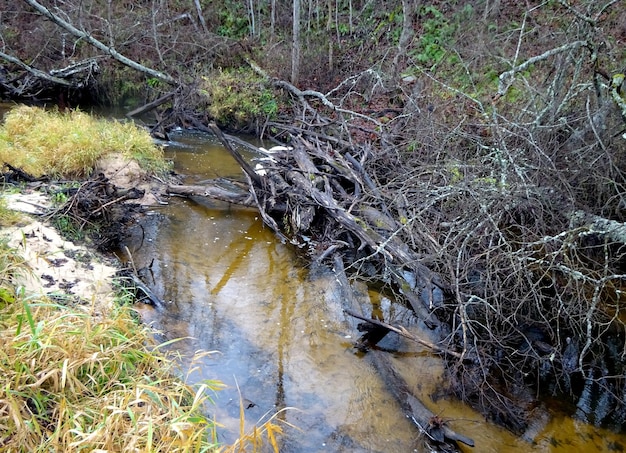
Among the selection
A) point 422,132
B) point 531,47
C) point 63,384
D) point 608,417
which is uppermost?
point 531,47

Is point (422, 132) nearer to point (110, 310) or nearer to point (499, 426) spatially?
point (499, 426)

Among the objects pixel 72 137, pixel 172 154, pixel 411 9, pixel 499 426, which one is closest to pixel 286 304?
pixel 499 426

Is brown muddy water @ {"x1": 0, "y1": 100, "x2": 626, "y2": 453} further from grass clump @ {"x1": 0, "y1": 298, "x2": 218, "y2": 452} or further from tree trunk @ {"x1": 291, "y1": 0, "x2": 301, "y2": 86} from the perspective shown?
tree trunk @ {"x1": 291, "y1": 0, "x2": 301, "y2": 86}

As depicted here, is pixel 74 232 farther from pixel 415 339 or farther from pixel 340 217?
pixel 415 339

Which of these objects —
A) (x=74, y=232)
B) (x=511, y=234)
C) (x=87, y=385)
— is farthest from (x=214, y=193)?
(x=87, y=385)

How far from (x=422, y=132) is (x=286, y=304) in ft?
12.0

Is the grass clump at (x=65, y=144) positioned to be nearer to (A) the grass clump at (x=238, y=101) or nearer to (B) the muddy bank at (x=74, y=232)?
(B) the muddy bank at (x=74, y=232)

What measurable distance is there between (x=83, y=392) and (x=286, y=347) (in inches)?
79.6

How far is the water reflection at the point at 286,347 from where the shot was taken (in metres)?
3.59

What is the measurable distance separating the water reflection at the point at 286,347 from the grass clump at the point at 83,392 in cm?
58

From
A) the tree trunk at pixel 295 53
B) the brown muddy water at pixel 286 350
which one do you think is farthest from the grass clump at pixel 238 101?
the brown muddy water at pixel 286 350

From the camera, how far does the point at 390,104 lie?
437 inches

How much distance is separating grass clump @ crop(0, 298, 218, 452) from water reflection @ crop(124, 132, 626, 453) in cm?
58

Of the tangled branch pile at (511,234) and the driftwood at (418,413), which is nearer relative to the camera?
the driftwood at (418,413)
